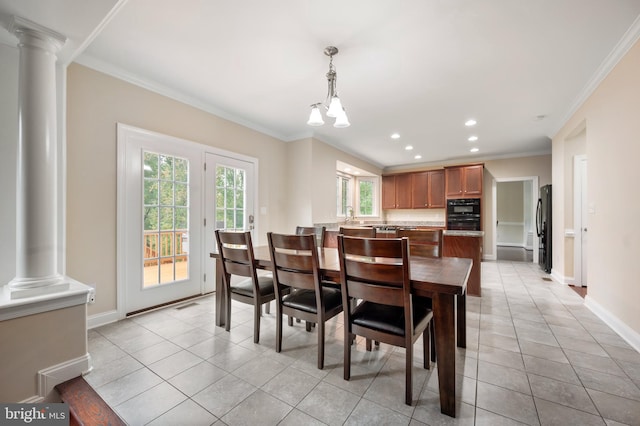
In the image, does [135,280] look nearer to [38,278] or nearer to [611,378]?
[38,278]

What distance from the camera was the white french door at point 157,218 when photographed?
2695 millimetres

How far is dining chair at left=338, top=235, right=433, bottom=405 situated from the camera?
144cm

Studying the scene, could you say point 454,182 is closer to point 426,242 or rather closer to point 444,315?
point 426,242

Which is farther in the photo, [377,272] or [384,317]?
[384,317]

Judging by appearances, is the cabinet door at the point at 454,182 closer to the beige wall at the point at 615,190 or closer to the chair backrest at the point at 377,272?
the beige wall at the point at 615,190

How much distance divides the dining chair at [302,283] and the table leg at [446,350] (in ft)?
2.37

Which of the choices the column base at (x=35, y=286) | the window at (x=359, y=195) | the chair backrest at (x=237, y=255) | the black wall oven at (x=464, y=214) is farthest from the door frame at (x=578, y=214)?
the column base at (x=35, y=286)

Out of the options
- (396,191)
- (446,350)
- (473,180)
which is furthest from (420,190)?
(446,350)

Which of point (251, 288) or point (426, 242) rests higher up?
point (426, 242)

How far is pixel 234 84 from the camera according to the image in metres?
2.90

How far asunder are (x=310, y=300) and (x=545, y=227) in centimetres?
498

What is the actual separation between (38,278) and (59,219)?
72 cm

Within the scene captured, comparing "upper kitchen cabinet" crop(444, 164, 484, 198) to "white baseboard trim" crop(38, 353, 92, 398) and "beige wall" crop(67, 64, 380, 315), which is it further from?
"white baseboard trim" crop(38, 353, 92, 398)

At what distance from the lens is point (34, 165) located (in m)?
1.70
